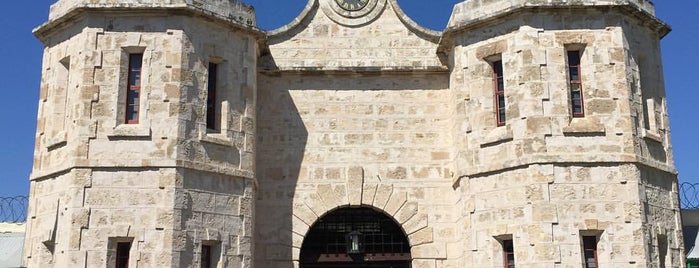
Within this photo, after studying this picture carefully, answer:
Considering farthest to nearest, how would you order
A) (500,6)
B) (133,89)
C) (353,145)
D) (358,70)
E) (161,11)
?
(358,70)
(353,145)
(500,6)
(161,11)
(133,89)

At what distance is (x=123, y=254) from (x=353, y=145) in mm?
5481

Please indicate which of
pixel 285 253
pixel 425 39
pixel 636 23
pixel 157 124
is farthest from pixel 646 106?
pixel 157 124

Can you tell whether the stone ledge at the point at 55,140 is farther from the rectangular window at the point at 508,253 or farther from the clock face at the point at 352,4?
the rectangular window at the point at 508,253

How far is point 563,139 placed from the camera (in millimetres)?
14141

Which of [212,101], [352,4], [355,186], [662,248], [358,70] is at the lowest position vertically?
[662,248]

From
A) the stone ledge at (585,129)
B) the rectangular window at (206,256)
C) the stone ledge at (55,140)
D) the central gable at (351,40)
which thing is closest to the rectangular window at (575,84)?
the stone ledge at (585,129)

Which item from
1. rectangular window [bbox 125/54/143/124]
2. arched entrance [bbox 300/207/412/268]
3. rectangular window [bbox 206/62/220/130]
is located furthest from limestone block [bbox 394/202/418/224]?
rectangular window [bbox 125/54/143/124]

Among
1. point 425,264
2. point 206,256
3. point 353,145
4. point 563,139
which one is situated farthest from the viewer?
point 353,145

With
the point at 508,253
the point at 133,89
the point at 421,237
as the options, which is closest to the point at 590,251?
the point at 508,253

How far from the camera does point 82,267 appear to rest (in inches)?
523

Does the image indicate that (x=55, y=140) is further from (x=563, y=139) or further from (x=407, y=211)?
(x=563, y=139)

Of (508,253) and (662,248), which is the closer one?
(508,253)

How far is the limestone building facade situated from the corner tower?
0.12 feet

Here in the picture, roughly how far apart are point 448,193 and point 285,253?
3.72 meters
